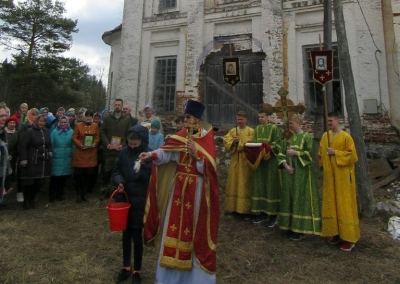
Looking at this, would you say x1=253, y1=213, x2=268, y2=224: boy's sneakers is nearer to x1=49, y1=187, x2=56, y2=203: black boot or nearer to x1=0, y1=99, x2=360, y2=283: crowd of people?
x1=0, y1=99, x2=360, y2=283: crowd of people

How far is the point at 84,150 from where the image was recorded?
6992 mm

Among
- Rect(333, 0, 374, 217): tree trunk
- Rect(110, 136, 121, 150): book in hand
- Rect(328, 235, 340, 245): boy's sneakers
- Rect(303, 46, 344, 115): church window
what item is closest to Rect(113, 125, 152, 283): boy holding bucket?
Rect(110, 136, 121, 150): book in hand

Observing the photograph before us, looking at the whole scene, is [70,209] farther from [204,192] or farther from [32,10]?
[32,10]

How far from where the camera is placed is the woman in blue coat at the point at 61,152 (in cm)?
695

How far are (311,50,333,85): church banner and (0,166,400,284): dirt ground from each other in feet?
9.00

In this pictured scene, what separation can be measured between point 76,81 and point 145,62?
1393cm

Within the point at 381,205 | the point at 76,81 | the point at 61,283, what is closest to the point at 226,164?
the point at 381,205

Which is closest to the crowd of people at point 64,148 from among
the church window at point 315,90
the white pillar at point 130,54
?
the white pillar at point 130,54

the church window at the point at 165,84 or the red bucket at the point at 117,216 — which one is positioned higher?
the church window at the point at 165,84

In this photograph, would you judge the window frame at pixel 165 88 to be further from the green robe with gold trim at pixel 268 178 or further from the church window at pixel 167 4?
the green robe with gold trim at pixel 268 178

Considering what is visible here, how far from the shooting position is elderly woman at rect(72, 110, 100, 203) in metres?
6.95

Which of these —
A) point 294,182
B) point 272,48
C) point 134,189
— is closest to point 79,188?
point 134,189

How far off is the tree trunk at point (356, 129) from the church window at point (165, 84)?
7060 millimetres

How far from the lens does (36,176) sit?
653 cm
